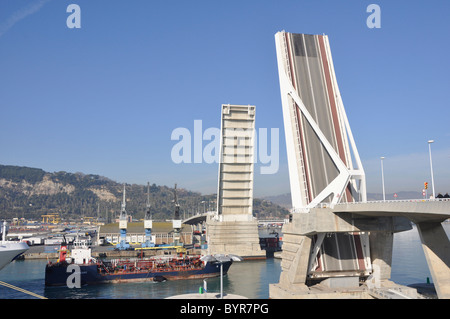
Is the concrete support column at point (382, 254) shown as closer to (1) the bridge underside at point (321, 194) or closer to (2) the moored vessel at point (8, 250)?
(1) the bridge underside at point (321, 194)

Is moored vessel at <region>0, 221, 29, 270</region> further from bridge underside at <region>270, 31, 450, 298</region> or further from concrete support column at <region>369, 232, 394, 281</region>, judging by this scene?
concrete support column at <region>369, 232, 394, 281</region>

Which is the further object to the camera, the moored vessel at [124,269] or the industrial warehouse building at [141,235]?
the industrial warehouse building at [141,235]

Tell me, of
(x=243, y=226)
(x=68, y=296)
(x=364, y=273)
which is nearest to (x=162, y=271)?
(x=68, y=296)

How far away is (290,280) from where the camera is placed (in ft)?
108

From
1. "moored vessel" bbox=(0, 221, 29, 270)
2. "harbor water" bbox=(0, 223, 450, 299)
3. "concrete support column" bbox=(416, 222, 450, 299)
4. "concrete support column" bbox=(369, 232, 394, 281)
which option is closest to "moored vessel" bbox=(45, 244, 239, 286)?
"harbor water" bbox=(0, 223, 450, 299)

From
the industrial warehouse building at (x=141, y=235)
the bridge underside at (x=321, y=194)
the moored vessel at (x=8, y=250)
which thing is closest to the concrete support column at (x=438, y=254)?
the bridge underside at (x=321, y=194)

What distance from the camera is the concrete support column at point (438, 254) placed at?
24.5m

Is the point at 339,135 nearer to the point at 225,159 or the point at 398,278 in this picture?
the point at 398,278

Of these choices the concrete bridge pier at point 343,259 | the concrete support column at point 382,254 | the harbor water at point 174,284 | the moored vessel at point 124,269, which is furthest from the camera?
the moored vessel at point 124,269

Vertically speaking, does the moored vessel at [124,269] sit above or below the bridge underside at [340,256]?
below

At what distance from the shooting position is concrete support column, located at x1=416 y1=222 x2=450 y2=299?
24.5 m

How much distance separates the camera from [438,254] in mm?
24750
